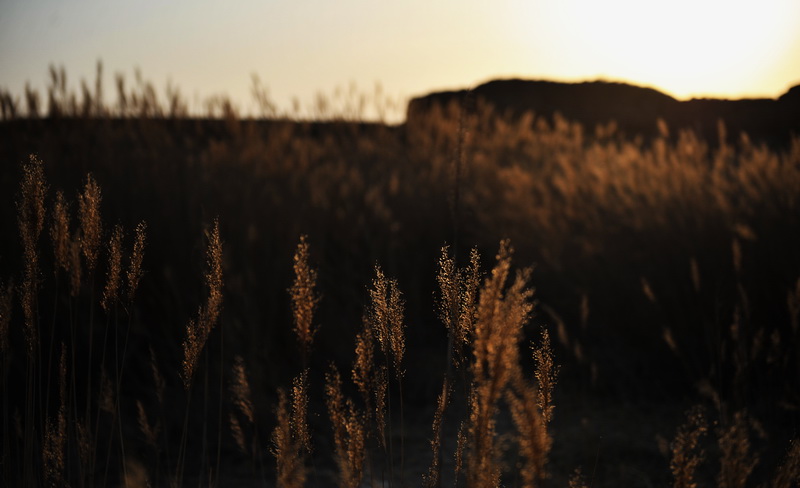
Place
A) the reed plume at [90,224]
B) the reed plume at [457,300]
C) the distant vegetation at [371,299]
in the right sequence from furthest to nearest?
the distant vegetation at [371,299]
the reed plume at [90,224]
the reed plume at [457,300]

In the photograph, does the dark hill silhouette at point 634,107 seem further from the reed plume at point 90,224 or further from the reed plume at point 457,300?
the reed plume at point 90,224

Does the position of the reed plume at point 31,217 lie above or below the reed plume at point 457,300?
above

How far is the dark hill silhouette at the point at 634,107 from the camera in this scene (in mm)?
21094

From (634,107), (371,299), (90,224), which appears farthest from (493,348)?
(634,107)

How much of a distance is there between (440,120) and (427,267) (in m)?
3.05

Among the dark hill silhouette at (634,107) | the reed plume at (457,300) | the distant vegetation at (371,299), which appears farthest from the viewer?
the dark hill silhouette at (634,107)

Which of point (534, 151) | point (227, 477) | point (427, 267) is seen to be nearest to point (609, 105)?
point (534, 151)

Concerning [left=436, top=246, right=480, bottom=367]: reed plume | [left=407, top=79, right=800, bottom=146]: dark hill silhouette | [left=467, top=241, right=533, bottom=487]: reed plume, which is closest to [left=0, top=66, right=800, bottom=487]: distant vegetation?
[left=436, top=246, right=480, bottom=367]: reed plume

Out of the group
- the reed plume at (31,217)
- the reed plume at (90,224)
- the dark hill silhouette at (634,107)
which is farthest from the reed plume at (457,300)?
the dark hill silhouette at (634,107)

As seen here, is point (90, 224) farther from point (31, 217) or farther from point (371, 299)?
point (371, 299)

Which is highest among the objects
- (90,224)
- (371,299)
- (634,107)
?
(634,107)

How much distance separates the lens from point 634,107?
100 ft

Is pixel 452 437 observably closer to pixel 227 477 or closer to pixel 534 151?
pixel 227 477

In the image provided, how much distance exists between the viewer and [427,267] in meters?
4.80
